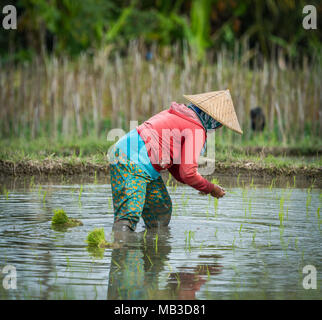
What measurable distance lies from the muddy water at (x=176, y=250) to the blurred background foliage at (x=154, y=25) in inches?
310

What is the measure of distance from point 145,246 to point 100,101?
5.64m

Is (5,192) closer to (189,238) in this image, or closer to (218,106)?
(189,238)

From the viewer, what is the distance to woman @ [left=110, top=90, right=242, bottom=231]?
4691 mm

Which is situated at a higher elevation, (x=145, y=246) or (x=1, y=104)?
(x=1, y=104)

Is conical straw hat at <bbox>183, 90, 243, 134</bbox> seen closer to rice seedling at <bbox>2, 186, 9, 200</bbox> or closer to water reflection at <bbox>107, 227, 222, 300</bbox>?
water reflection at <bbox>107, 227, 222, 300</bbox>

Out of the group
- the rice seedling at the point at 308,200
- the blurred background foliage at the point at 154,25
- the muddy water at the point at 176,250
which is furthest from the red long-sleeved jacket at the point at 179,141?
the blurred background foliage at the point at 154,25

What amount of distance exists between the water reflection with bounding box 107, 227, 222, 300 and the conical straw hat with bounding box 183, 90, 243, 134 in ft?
3.02

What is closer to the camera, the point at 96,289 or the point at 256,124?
the point at 96,289

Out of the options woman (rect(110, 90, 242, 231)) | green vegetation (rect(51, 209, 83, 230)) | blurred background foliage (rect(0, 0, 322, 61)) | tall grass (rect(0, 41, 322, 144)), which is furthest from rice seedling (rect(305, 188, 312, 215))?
blurred background foliage (rect(0, 0, 322, 61))

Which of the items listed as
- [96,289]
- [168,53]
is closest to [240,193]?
[96,289]

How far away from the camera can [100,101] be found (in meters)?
10.2

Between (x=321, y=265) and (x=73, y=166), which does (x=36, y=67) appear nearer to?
(x=73, y=166)
